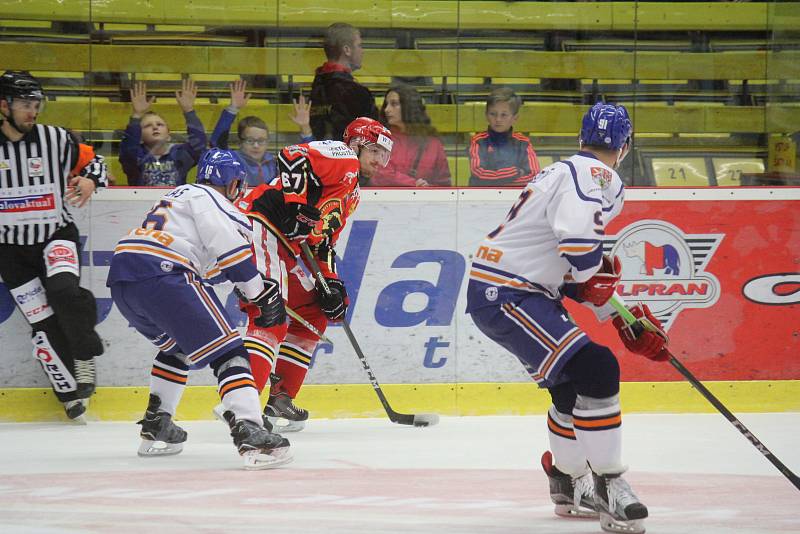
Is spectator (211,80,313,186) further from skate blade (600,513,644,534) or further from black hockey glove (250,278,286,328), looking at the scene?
skate blade (600,513,644,534)

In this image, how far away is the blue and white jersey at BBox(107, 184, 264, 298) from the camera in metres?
3.70

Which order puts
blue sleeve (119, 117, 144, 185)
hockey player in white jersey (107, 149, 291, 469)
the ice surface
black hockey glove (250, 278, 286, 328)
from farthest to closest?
blue sleeve (119, 117, 144, 185)
black hockey glove (250, 278, 286, 328)
hockey player in white jersey (107, 149, 291, 469)
the ice surface

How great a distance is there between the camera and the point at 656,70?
5.38 meters

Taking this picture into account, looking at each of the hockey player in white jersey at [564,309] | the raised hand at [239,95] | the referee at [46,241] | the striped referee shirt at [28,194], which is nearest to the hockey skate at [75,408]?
the referee at [46,241]

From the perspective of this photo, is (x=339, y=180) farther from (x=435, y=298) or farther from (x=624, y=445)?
(x=624, y=445)

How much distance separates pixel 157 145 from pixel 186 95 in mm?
272

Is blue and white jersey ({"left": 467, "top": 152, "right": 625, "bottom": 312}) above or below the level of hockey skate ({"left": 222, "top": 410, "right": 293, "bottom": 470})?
above

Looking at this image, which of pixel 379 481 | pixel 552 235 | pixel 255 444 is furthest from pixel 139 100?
pixel 552 235

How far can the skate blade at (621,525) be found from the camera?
2.84 meters

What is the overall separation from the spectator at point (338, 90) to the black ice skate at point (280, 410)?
126cm

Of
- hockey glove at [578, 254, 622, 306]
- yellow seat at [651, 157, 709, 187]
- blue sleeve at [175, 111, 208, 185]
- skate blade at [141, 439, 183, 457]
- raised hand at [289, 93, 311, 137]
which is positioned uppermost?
raised hand at [289, 93, 311, 137]

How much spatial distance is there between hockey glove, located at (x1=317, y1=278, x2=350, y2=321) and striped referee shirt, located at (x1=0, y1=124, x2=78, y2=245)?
4.06 ft

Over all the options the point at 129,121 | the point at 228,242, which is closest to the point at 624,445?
the point at 228,242

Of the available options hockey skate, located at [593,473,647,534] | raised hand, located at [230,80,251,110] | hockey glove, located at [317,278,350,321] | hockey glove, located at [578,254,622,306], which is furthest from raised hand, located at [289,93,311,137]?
hockey skate, located at [593,473,647,534]
